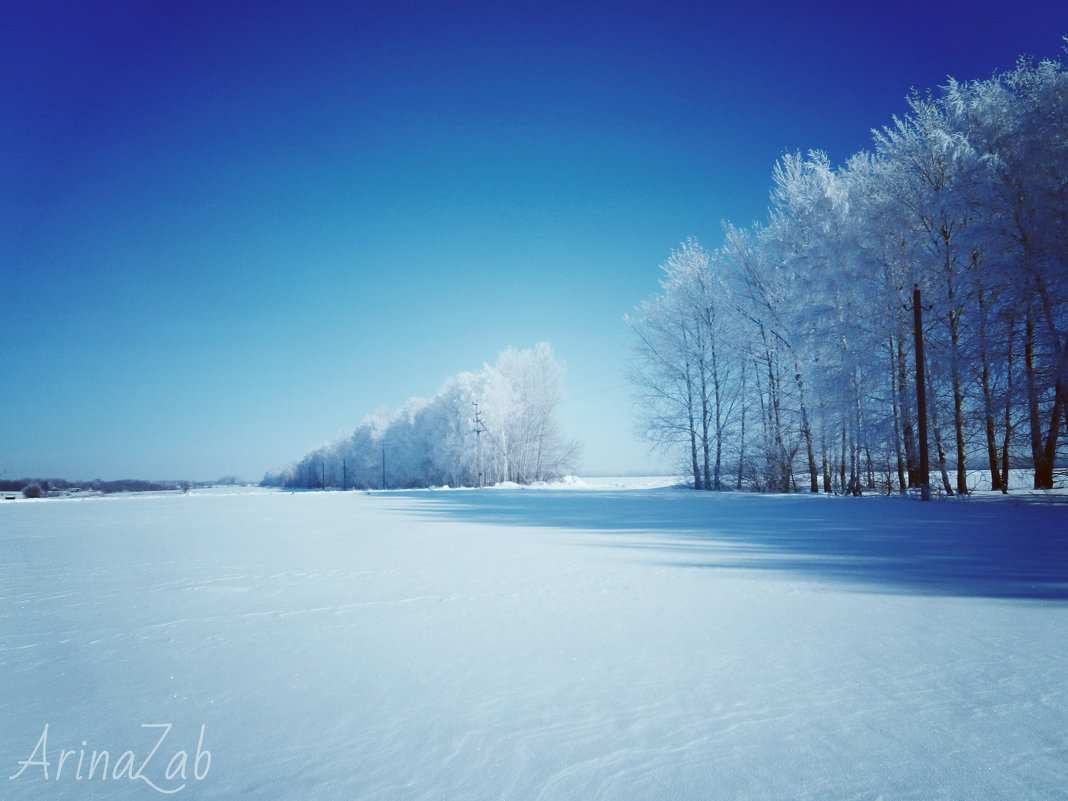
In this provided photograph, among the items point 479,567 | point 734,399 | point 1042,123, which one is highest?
point 1042,123

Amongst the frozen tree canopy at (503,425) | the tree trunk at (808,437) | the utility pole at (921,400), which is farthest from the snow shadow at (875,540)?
the frozen tree canopy at (503,425)

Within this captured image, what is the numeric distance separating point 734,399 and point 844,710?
1843 centimetres

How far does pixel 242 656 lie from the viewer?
270 centimetres

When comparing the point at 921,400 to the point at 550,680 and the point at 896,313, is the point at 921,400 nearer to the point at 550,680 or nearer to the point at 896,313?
the point at 896,313

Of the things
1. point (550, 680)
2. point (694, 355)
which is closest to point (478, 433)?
point (694, 355)

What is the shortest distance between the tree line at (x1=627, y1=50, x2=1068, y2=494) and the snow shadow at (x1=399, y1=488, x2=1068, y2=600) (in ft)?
9.83

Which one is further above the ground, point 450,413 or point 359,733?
point 450,413

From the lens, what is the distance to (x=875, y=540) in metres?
6.28

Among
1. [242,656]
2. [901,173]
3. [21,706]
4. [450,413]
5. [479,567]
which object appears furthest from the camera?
[450,413]

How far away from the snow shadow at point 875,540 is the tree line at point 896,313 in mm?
2996

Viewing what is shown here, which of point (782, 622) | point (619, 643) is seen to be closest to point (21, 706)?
point (619, 643)

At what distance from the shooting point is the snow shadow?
13.4 ft

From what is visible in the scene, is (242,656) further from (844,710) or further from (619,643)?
(844,710)

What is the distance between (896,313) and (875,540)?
10.7m
